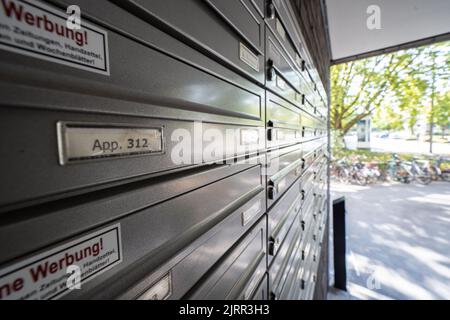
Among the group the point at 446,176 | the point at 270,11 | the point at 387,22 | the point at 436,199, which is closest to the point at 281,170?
the point at 270,11

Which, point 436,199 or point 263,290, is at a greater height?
point 263,290

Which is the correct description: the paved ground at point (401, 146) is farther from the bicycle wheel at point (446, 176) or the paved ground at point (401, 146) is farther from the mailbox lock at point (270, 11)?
the mailbox lock at point (270, 11)

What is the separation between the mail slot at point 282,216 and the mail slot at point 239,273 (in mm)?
83

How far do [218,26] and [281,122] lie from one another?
0.72 metres

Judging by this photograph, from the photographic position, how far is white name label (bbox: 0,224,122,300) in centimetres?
29

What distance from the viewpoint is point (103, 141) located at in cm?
38

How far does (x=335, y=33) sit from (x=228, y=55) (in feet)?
12.8

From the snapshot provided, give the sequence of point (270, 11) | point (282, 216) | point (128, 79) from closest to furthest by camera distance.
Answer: point (128, 79), point (270, 11), point (282, 216)

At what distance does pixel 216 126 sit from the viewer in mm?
683

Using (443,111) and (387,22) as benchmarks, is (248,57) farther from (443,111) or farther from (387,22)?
(443,111)

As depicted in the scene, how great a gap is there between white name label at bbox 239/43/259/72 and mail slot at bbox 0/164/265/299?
41cm

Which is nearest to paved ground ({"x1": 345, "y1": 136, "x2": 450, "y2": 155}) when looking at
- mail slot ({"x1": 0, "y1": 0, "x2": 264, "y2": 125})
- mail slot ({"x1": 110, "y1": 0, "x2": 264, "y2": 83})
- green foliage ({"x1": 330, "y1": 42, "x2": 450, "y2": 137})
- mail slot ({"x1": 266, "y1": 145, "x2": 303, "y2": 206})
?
green foliage ({"x1": 330, "y1": 42, "x2": 450, "y2": 137})
